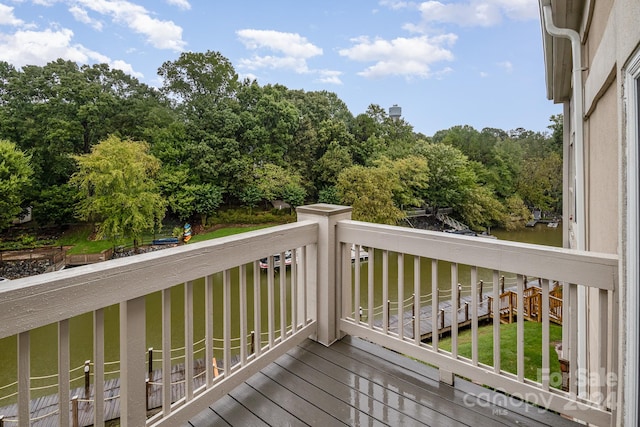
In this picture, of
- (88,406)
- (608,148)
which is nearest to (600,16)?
(608,148)

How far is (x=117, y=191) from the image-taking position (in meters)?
→ 16.4

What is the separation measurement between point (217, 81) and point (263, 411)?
25.6m

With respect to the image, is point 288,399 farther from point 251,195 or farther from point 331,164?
point 331,164

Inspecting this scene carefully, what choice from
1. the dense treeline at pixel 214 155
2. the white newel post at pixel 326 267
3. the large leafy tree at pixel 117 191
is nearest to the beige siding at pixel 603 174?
the white newel post at pixel 326 267

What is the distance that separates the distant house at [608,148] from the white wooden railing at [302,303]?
0.16m

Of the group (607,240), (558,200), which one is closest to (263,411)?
(607,240)

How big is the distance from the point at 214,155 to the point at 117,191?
18.9 feet

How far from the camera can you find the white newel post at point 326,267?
81.4 inches

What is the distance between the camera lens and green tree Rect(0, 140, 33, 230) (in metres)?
15.6

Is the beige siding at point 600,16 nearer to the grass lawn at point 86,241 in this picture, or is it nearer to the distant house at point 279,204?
the grass lawn at point 86,241

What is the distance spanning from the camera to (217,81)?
24125 millimetres

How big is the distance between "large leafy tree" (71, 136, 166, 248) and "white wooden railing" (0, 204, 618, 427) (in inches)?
652

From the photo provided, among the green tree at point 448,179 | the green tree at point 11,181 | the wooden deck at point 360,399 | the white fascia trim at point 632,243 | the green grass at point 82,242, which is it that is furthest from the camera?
the green tree at point 448,179

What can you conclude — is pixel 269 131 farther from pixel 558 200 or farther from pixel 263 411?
pixel 263 411
